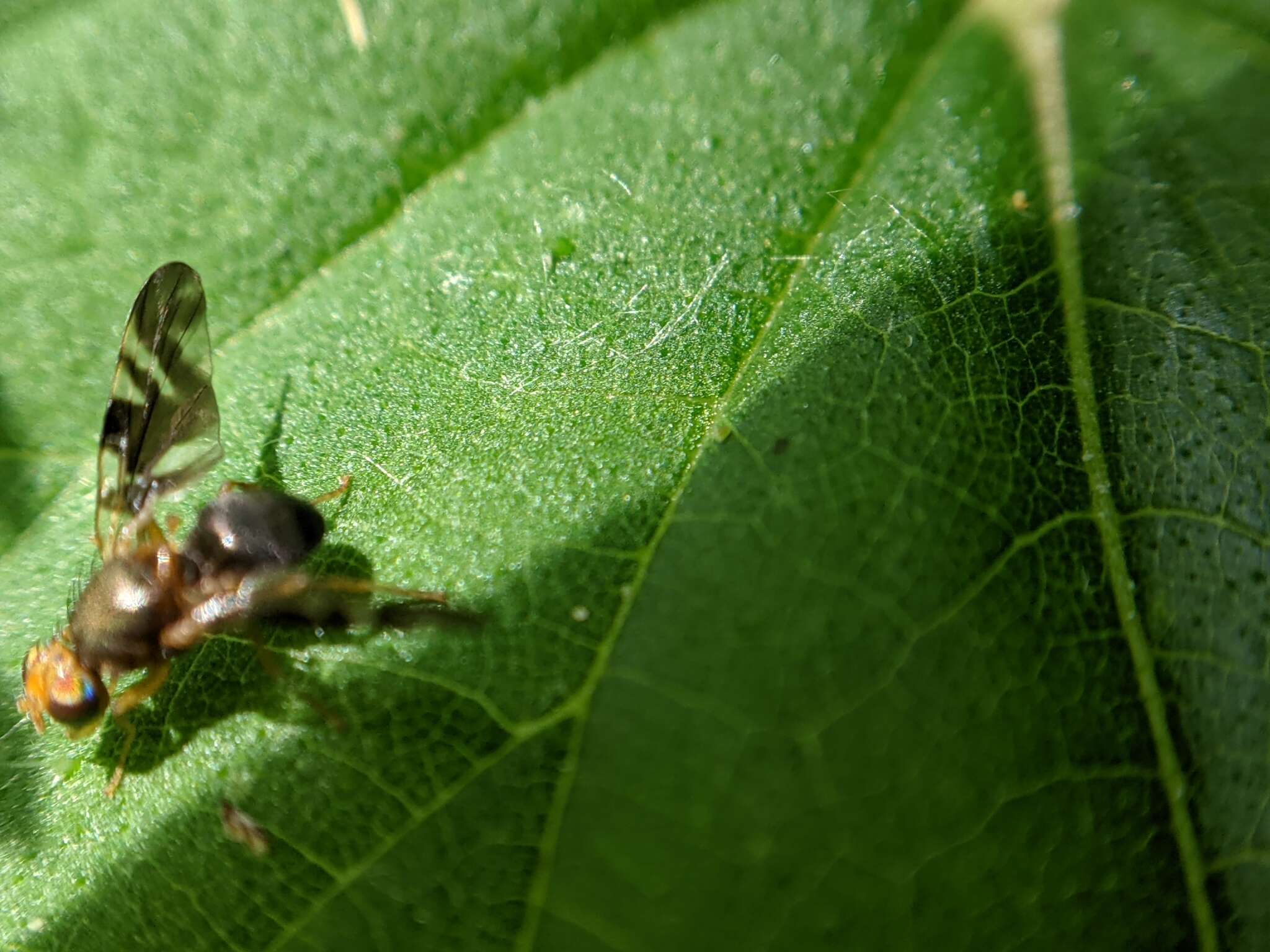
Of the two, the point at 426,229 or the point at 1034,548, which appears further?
the point at 426,229

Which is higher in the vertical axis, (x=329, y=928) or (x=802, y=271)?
(x=802, y=271)

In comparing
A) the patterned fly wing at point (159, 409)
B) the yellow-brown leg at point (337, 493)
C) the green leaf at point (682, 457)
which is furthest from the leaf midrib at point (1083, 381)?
the patterned fly wing at point (159, 409)

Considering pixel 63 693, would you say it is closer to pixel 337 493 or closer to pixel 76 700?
pixel 76 700

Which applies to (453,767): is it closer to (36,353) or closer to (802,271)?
(802,271)

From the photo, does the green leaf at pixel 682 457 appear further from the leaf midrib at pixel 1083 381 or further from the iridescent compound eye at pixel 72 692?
the iridescent compound eye at pixel 72 692

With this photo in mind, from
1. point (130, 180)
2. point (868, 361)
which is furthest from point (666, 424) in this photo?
point (130, 180)

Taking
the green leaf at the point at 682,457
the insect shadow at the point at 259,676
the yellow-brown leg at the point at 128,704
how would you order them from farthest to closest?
the yellow-brown leg at the point at 128,704 → the insect shadow at the point at 259,676 → the green leaf at the point at 682,457
